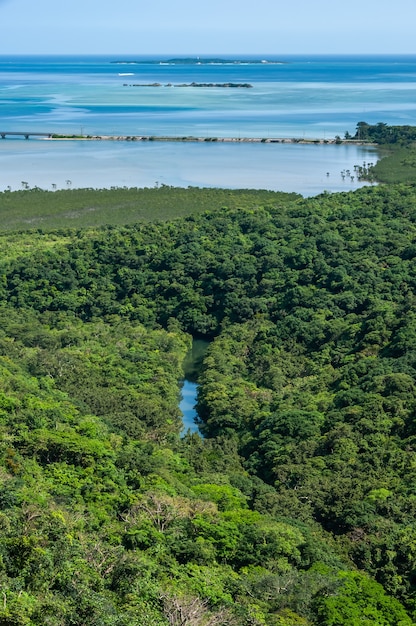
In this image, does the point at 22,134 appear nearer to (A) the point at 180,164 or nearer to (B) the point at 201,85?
(A) the point at 180,164

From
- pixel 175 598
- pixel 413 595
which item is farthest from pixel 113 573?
pixel 413 595

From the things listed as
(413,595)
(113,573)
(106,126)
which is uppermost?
(106,126)

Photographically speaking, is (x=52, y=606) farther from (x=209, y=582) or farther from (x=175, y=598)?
(x=209, y=582)

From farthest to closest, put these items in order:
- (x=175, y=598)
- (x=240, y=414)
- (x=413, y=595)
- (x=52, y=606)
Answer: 1. (x=240, y=414)
2. (x=413, y=595)
3. (x=175, y=598)
4. (x=52, y=606)

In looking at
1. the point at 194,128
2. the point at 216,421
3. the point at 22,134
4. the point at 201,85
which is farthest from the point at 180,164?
the point at 201,85

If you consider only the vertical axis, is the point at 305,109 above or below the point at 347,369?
above

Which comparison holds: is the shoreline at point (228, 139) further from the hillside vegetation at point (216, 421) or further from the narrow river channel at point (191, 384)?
the narrow river channel at point (191, 384)
